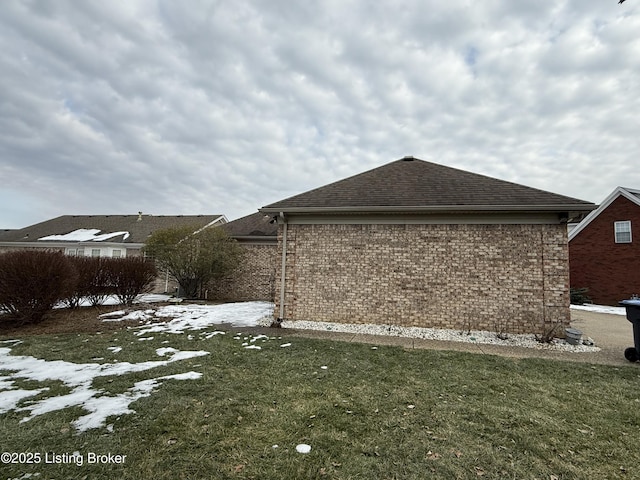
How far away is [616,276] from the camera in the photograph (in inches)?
587

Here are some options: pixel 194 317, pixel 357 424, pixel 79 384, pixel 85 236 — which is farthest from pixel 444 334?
pixel 85 236

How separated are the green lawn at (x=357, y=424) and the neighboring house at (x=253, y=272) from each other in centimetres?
947

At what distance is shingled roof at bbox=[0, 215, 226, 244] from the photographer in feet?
73.4

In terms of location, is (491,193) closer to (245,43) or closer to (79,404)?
(245,43)

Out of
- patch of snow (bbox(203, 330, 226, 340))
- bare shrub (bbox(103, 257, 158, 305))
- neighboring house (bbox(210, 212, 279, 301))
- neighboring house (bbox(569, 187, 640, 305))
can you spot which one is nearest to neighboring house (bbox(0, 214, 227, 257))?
neighboring house (bbox(210, 212, 279, 301))

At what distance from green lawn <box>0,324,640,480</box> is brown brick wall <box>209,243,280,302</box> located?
9.44 metres

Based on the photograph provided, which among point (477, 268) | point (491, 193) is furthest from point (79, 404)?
point (491, 193)

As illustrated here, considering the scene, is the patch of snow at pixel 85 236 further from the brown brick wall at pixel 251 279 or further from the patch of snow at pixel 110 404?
the patch of snow at pixel 110 404

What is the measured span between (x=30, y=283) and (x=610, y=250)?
23.1 meters

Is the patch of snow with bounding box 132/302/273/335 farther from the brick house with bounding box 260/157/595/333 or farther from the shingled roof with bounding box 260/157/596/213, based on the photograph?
the shingled roof with bounding box 260/157/596/213

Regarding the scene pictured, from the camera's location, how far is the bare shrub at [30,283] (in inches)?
307

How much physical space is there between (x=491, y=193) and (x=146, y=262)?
42.0ft

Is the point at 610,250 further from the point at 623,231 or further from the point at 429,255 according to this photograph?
the point at 429,255

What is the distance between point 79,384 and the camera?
4.05 meters
